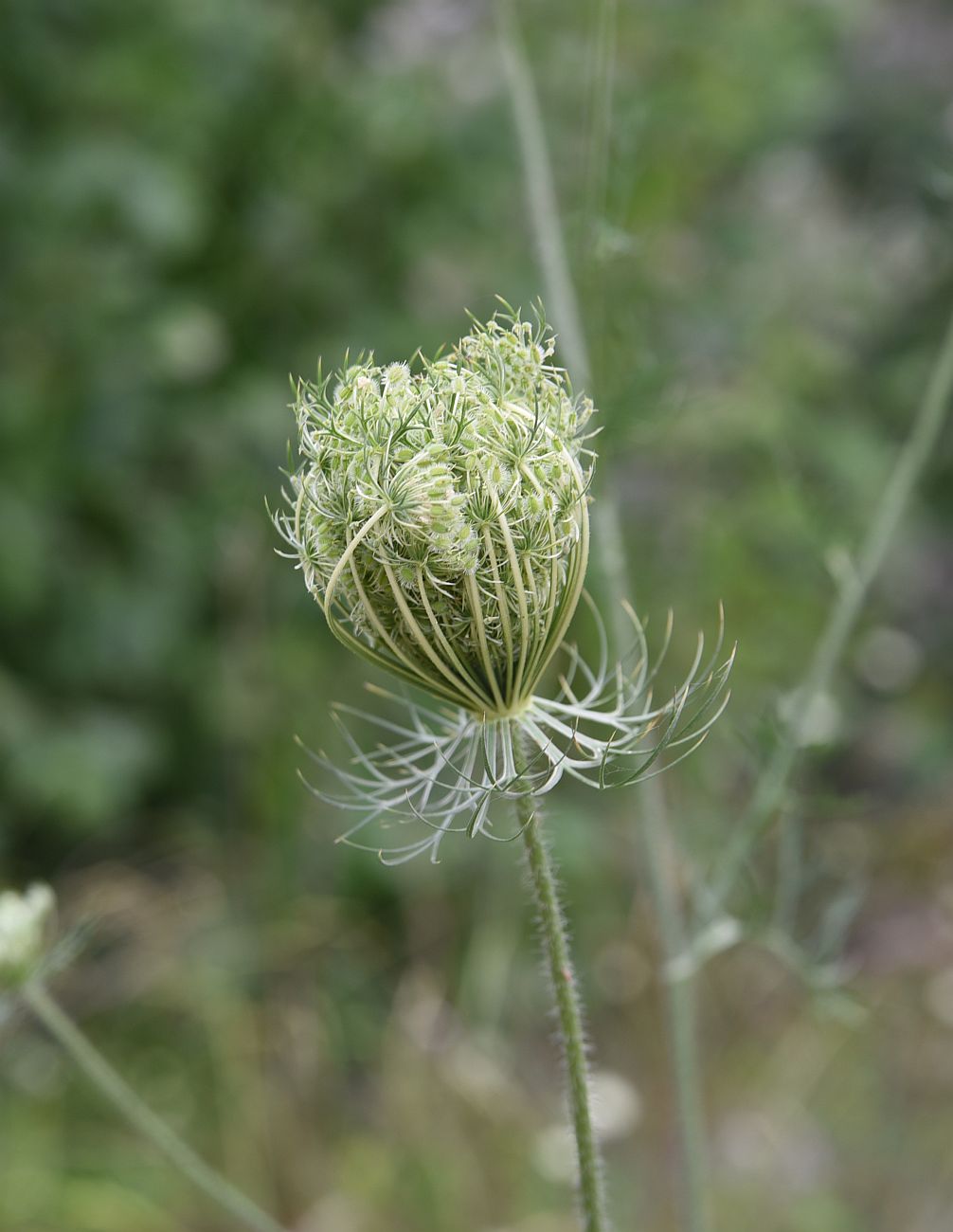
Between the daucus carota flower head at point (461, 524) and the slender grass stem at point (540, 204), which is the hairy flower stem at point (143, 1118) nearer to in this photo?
the daucus carota flower head at point (461, 524)

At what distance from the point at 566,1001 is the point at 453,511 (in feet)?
1.37

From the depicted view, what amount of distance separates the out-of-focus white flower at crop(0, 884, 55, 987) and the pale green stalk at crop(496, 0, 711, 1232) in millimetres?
757

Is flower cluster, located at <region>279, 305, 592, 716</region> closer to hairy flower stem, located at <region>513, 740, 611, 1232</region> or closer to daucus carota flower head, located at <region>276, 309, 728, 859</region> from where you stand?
daucus carota flower head, located at <region>276, 309, 728, 859</region>

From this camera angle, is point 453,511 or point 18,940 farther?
point 18,940

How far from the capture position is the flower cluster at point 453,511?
92 centimetres

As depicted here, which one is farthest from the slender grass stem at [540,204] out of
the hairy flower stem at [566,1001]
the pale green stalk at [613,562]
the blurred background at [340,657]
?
the blurred background at [340,657]

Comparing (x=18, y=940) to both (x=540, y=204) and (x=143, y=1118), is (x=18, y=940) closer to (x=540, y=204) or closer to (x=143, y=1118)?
(x=143, y=1118)

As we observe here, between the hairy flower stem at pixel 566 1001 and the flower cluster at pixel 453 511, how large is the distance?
5.0 inches

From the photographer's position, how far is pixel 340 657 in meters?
4.22

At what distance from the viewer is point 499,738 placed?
107 centimetres

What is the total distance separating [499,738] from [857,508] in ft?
13.0

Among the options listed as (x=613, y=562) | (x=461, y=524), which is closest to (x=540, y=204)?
(x=613, y=562)

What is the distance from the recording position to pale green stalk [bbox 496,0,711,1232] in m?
1.57

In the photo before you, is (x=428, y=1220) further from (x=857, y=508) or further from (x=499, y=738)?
(x=857, y=508)
